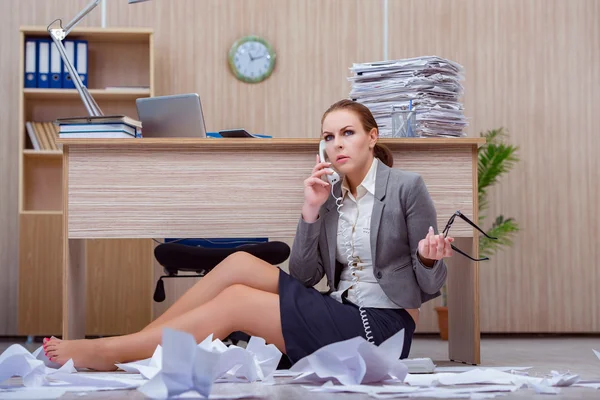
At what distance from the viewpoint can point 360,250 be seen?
249cm

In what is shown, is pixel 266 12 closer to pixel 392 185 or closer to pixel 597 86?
pixel 597 86

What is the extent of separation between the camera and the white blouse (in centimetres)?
246

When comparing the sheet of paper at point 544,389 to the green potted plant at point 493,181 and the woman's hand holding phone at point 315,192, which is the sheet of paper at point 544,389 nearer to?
the woman's hand holding phone at point 315,192

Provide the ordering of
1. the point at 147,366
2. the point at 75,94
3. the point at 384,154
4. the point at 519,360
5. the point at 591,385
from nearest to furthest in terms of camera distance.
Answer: the point at 591,385, the point at 147,366, the point at 384,154, the point at 519,360, the point at 75,94

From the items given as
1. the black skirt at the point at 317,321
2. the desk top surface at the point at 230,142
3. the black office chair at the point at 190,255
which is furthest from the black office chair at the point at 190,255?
the black skirt at the point at 317,321

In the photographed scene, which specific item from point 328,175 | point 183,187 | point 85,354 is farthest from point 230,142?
point 85,354

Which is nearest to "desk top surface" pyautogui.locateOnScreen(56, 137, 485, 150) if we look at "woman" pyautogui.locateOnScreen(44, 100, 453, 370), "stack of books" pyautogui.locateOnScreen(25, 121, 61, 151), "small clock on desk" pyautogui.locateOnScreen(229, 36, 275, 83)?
"woman" pyautogui.locateOnScreen(44, 100, 453, 370)

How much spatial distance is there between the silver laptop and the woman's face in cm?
60

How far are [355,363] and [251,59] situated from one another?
354 centimetres

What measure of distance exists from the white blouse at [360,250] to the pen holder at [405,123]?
383 mm

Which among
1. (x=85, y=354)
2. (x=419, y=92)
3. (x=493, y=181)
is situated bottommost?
(x=85, y=354)

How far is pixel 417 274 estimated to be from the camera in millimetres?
2396

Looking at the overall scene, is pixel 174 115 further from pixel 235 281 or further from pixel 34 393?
pixel 34 393

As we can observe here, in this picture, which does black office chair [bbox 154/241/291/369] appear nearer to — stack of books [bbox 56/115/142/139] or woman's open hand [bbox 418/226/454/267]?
stack of books [bbox 56/115/142/139]
